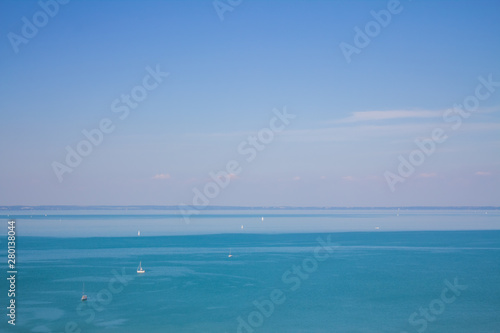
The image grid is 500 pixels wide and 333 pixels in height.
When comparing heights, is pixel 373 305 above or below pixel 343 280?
below

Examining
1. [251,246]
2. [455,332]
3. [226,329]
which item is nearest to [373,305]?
[455,332]

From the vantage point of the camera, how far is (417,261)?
51.2 metres

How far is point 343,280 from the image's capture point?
40.4 metres

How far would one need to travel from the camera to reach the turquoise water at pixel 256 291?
90.5 ft

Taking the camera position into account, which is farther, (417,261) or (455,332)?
(417,261)

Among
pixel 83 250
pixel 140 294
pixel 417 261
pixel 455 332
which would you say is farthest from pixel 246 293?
pixel 83 250

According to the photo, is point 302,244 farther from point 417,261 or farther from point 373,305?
point 373,305

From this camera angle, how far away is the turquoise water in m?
27.6

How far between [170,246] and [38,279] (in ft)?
98.4

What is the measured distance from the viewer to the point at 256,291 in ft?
118

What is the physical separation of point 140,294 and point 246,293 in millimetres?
6740

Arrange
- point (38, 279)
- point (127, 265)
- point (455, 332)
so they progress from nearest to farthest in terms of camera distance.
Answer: point (455, 332) → point (38, 279) → point (127, 265)

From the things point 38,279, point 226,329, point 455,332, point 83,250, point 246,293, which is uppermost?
point 83,250

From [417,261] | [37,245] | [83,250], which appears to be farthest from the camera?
[37,245]
